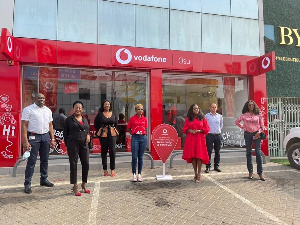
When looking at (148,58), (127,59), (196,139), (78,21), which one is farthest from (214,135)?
(78,21)

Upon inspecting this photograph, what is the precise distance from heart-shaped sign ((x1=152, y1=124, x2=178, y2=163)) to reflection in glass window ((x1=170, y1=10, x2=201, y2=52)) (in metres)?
3.55

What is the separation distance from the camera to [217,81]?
936 cm

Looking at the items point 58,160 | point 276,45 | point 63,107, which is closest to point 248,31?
point 276,45

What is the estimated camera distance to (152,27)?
8.34 m

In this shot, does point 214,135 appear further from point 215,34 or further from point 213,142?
point 215,34

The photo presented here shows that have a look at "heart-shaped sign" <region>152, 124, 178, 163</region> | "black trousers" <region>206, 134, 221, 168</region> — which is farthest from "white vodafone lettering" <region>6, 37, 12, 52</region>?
"black trousers" <region>206, 134, 221, 168</region>

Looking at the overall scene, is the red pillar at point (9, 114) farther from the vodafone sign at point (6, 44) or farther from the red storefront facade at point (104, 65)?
the vodafone sign at point (6, 44)

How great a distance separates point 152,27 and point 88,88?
117 inches

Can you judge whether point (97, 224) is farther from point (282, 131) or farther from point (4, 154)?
point (282, 131)

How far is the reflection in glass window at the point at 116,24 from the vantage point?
7945mm

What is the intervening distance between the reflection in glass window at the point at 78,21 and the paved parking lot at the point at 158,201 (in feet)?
13.9

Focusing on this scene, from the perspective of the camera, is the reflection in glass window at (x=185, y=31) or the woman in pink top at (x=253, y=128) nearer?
the woman in pink top at (x=253, y=128)

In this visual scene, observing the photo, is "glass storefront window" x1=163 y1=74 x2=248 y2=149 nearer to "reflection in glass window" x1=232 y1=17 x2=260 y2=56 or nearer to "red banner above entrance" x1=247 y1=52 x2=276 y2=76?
"red banner above entrance" x1=247 y1=52 x2=276 y2=76

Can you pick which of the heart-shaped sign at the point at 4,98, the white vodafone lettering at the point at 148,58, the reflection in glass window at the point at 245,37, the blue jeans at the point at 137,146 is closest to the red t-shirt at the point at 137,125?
the blue jeans at the point at 137,146
